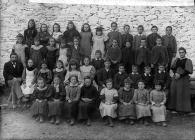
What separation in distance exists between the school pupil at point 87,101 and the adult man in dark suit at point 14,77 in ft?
5.41

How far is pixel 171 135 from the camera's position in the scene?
7480 millimetres

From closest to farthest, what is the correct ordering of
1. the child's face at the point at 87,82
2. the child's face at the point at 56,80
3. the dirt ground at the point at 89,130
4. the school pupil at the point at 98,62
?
the dirt ground at the point at 89,130 → the child's face at the point at 87,82 → the child's face at the point at 56,80 → the school pupil at the point at 98,62

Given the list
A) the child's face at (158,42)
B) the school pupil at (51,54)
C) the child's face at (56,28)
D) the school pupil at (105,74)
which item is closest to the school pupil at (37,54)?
the school pupil at (51,54)

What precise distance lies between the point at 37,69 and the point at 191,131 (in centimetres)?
394

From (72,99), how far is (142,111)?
1563 millimetres

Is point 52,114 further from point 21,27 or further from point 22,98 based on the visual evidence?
point 21,27

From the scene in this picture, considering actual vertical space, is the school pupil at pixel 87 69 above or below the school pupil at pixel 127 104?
above

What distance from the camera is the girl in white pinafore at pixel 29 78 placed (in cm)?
867

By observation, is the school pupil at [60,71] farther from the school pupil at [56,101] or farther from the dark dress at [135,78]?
the dark dress at [135,78]

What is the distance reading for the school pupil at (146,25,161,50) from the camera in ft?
32.6

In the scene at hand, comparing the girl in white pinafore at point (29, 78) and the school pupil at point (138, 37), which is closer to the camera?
the girl in white pinafore at point (29, 78)

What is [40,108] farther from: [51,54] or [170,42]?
[170,42]

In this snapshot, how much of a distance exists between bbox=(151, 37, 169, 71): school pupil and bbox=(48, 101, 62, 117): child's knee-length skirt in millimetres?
2808

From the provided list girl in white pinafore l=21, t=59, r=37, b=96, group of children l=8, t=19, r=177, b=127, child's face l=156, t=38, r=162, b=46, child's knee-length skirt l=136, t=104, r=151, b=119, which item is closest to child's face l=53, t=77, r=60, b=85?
group of children l=8, t=19, r=177, b=127
